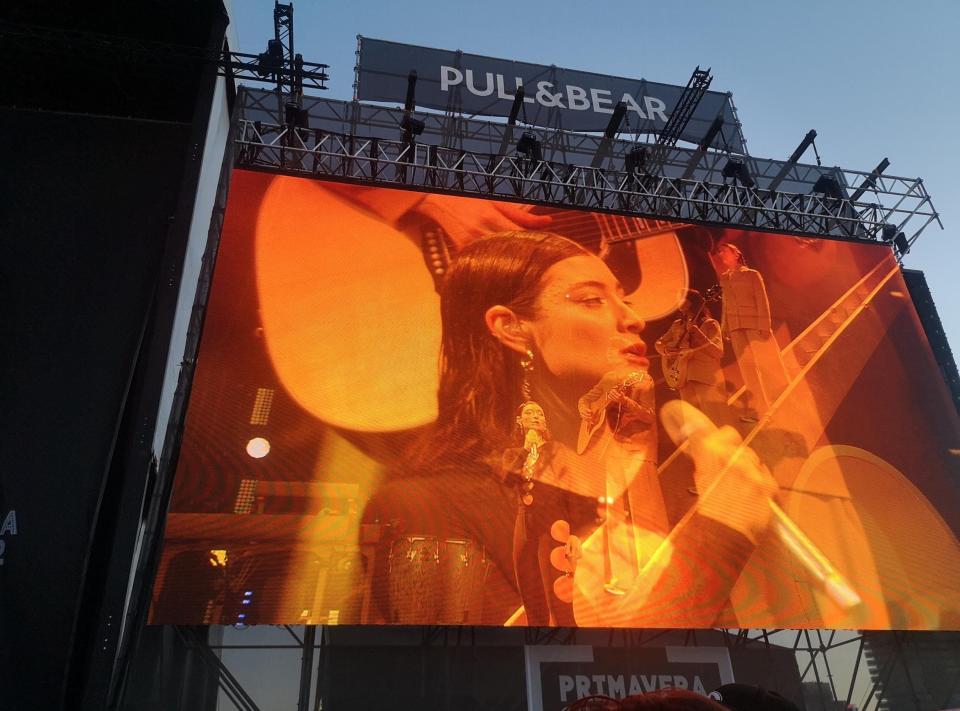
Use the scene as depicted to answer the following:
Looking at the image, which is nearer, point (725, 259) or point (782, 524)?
point (782, 524)

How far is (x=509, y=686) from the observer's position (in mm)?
6961

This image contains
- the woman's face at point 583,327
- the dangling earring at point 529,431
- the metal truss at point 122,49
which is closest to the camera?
the metal truss at point 122,49

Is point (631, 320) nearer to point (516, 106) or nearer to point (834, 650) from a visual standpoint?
point (516, 106)

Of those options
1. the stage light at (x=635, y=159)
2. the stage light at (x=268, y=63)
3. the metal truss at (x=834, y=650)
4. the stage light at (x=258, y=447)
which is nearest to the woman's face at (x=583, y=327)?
the stage light at (x=635, y=159)

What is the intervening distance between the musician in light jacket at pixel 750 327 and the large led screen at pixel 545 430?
36mm

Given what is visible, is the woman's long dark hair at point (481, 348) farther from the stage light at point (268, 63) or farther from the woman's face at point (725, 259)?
the stage light at point (268, 63)

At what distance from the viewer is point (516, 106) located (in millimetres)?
10008

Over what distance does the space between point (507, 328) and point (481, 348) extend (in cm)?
44

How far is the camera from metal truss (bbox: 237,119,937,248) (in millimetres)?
9234

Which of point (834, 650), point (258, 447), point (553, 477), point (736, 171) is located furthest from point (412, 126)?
point (834, 650)

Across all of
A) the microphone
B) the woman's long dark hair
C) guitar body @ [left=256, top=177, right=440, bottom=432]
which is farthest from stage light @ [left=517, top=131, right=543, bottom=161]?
the microphone

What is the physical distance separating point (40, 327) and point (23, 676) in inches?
112

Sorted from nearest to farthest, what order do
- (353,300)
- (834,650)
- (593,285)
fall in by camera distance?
(834,650) → (353,300) → (593,285)

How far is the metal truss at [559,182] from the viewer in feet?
30.3
